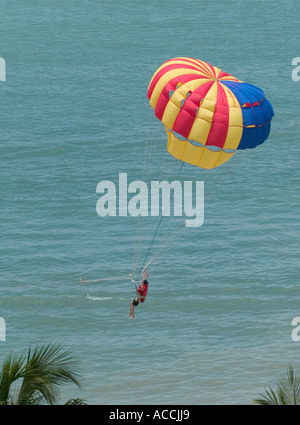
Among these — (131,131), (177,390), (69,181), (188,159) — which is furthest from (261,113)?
(131,131)

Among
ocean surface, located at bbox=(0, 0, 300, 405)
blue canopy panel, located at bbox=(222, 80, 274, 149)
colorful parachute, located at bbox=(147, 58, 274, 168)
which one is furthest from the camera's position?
ocean surface, located at bbox=(0, 0, 300, 405)

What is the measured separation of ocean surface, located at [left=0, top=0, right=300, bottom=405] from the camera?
5194 centimetres

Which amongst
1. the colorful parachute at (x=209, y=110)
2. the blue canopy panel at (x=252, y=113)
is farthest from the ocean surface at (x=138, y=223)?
the blue canopy panel at (x=252, y=113)

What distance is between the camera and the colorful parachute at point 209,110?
116ft

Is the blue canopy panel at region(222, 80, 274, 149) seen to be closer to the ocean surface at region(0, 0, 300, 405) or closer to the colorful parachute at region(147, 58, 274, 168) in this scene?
the colorful parachute at region(147, 58, 274, 168)

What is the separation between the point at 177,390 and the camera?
47562mm

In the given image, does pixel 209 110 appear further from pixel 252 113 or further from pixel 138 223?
pixel 138 223

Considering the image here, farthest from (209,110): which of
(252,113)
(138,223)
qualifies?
(138,223)

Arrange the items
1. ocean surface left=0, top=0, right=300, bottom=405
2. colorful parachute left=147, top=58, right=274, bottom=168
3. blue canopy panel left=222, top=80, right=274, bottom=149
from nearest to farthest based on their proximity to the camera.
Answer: colorful parachute left=147, top=58, right=274, bottom=168 → blue canopy panel left=222, top=80, right=274, bottom=149 → ocean surface left=0, top=0, right=300, bottom=405

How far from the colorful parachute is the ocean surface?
826 centimetres

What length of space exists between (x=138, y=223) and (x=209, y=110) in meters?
36.2

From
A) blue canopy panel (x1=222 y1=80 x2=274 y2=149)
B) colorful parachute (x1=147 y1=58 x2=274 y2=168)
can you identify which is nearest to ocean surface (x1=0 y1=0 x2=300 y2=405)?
colorful parachute (x1=147 y1=58 x2=274 y2=168)

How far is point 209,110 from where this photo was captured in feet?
116

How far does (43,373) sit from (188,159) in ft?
63.5
